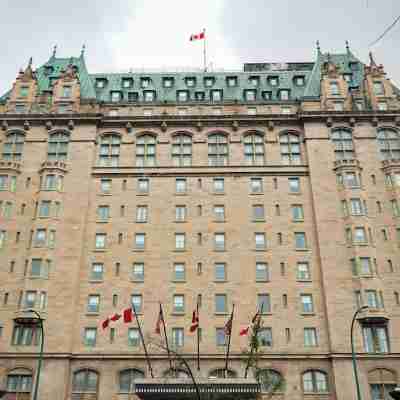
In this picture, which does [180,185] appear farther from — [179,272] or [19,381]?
[19,381]

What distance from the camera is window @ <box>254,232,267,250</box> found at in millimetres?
58406

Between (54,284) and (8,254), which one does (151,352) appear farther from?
(8,254)

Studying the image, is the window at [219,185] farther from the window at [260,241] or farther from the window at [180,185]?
the window at [260,241]

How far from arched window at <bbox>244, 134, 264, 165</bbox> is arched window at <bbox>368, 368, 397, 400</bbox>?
26545 mm

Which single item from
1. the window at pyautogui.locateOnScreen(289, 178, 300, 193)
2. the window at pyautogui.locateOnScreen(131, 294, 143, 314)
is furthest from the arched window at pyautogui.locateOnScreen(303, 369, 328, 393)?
the window at pyautogui.locateOnScreen(289, 178, 300, 193)

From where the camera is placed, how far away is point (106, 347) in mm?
53094

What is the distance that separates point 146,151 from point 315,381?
32.5 meters

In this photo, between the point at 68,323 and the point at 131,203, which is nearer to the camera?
the point at 68,323

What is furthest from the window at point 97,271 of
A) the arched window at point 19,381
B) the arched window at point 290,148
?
the arched window at point 290,148

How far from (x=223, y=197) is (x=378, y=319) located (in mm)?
21099

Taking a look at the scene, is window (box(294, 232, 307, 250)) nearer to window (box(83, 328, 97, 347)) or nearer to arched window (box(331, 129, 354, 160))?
arched window (box(331, 129, 354, 160))

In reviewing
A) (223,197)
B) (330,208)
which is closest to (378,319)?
(330,208)

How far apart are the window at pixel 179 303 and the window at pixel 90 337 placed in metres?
8.45

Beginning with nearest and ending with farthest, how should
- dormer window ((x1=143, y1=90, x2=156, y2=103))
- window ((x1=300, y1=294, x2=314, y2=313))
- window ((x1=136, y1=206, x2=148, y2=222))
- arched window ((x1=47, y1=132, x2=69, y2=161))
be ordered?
window ((x1=300, y1=294, x2=314, y2=313)) → window ((x1=136, y1=206, x2=148, y2=222)) → arched window ((x1=47, y1=132, x2=69, y2=161)) → dormer window ((x1=143, y1=90, x2=156, y2=103))
